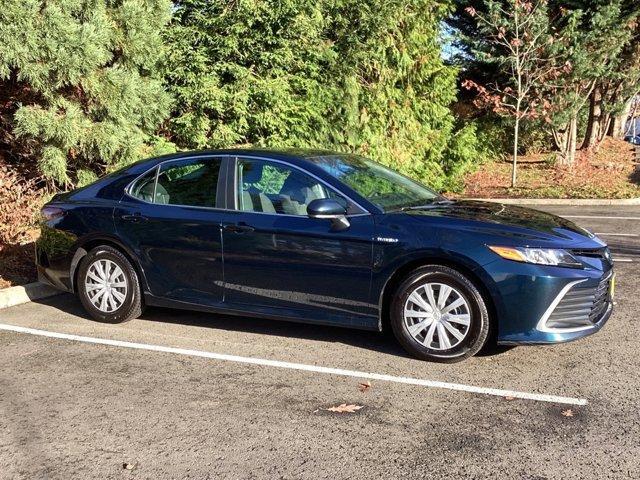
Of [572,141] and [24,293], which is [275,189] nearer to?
[24,293]

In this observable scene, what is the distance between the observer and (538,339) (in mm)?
4211

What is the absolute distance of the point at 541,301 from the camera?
417cm

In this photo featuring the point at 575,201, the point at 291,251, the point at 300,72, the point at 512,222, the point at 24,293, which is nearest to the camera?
the point at 512,222

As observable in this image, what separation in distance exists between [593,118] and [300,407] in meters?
22.8

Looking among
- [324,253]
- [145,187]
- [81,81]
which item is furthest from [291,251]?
[81,81]

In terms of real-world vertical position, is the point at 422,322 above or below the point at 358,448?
above

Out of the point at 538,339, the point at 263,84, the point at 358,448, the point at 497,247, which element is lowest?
the point at 358,448

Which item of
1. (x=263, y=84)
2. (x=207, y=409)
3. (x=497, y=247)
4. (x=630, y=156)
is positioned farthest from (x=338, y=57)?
(x=630, y=156)

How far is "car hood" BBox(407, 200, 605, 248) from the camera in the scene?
14.3ft

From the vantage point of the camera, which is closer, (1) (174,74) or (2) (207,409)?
(2) (207,409)

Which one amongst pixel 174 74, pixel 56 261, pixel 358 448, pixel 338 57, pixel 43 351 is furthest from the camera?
pixel 338 57

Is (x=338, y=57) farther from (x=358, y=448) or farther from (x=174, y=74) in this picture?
(x=358, y=448)

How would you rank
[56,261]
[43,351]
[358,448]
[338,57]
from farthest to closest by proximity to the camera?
[338,57]
[56,261]
[43,351]
[358,448]

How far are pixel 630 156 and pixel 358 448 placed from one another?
23655 millimetres
